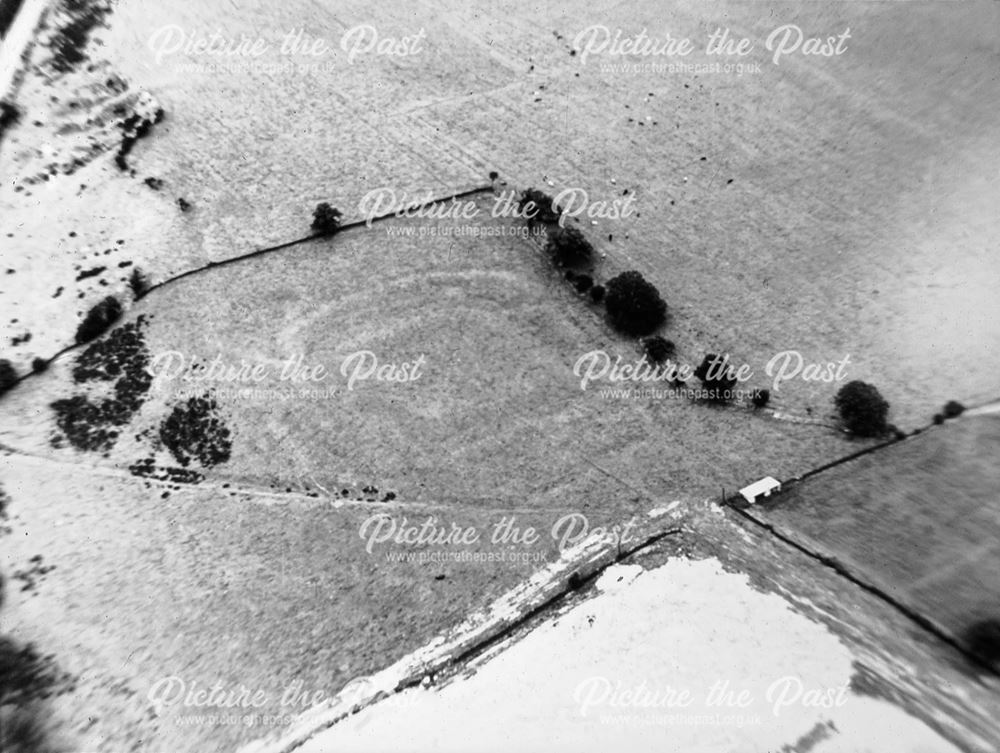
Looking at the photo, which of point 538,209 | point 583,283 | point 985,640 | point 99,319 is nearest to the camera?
point 985,640

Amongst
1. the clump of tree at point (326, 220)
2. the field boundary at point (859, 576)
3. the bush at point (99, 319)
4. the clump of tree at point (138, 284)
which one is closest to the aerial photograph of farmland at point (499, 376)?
the field boundary at point (859, 576)

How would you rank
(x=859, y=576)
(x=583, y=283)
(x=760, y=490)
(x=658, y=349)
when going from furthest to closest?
1. (x=583, y=283)
2. (x=658, y=349)
3. (x=760, y=490)
4. (x=859, y=576)

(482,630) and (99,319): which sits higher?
(99,319)

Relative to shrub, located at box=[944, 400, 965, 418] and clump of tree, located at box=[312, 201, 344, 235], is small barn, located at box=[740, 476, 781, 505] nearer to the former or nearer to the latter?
shrub, located at box=[944, 400, 965, 418]

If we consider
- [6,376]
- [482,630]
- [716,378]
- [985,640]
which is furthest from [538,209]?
[6,376]

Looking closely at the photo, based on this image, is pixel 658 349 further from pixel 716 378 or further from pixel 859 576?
pixel 859 576

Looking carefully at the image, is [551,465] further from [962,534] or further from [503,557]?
[962,534]

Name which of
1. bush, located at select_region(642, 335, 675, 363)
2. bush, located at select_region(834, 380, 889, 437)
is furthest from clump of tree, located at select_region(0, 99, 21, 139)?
bush, located at select_region(834, 380, 889, 437)
